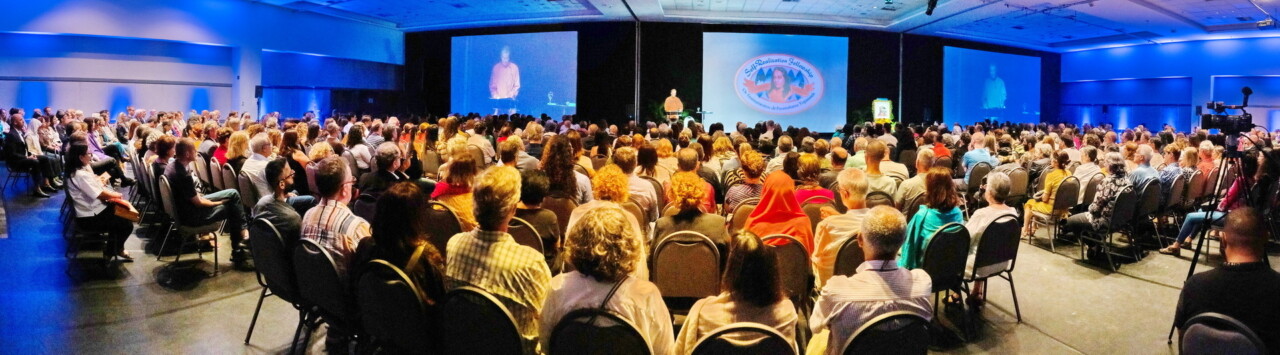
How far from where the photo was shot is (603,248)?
7.88 feet

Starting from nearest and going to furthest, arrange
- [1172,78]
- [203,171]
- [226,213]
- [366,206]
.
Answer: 1. [366,206]
2. [226,213]
3. [203,171]
4. [1172,78]

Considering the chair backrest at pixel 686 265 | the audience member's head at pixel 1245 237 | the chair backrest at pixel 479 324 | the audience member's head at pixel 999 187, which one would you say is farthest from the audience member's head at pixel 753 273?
the audience member's head at pixel 999 187

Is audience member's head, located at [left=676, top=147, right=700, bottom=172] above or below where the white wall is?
below

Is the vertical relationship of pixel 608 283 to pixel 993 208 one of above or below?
below

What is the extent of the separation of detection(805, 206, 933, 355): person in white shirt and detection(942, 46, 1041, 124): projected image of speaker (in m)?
20.6

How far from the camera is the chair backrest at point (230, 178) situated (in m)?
6.48

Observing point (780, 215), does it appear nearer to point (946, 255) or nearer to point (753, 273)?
point (946, 255)

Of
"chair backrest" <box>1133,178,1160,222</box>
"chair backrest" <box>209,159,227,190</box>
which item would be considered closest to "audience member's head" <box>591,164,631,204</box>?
"chair backrest" <box>209,159,227,190</box>

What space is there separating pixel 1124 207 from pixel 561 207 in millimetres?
4737

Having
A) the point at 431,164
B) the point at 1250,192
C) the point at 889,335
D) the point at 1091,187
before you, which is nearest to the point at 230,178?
the point at 431,164

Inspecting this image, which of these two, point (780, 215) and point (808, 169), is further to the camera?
point (808, 169)

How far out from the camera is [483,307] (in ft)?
8.00

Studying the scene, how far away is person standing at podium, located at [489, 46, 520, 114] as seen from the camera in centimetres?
1978

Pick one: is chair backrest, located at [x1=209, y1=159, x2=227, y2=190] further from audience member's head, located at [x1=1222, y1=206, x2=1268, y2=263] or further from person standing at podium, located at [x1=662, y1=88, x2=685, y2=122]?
person standing at podium, located at [x1=662, y1=88, x2=685, y2=122]
